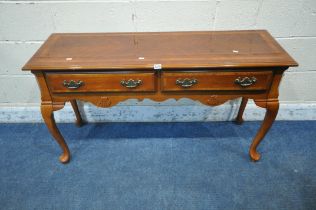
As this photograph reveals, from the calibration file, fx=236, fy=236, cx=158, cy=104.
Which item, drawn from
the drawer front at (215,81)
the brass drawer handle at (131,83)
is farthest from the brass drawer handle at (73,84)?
the drawer front at (215,81)

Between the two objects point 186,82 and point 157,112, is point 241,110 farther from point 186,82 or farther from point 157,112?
point 186,82

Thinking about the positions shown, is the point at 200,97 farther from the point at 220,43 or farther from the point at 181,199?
the point at 181,199

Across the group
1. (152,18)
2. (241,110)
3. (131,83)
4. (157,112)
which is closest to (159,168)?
(157,112)

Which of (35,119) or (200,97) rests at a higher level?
(200,97)

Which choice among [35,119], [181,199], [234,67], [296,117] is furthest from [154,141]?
[296,117]

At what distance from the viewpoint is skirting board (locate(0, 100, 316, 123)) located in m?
2.18

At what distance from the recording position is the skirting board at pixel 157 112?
→ 2176 millimetres

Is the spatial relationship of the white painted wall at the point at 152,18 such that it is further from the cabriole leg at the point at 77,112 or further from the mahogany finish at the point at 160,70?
the cabriole leg at the point at 77,112

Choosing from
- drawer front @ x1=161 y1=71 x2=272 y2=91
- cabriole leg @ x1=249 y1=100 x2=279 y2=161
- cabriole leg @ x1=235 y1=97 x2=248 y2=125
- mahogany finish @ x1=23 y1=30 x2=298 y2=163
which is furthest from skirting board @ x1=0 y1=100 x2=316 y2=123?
drawer front @ x1=161 y1=71 x2=272 y2=91

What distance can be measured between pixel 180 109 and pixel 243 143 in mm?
624

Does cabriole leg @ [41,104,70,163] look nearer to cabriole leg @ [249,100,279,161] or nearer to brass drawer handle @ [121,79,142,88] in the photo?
brass drawer handle @ [121,79,142,88]

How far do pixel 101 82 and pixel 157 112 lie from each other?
0.92 meters

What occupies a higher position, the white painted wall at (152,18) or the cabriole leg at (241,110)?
the white painted wall at (152,18)

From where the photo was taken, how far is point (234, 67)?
1.31 meters
